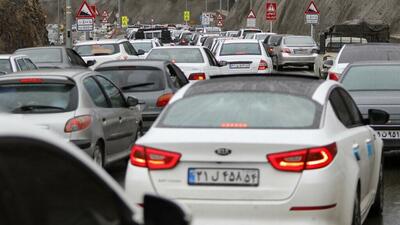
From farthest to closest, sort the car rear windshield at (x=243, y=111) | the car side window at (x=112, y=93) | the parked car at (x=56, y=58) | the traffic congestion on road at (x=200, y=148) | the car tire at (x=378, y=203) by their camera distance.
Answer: the parked car at (x=56, y=58) < the car side window at (x=112, y=93) < the car tire at (x=378, y=203) < the car rear windshield at (x=243, y=111) < the traffic congestion on road at (x=200, y=148)

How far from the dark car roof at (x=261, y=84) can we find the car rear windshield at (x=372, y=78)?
505cm

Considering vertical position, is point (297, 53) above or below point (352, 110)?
below

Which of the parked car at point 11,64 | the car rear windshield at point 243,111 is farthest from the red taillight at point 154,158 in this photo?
the parked car at point 11,64

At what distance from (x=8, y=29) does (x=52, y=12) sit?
143m

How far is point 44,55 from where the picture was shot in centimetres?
2325

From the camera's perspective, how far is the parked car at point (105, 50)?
25.9 m

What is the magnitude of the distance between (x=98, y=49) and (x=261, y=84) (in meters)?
20.1

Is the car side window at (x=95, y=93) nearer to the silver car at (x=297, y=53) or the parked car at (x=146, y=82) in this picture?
the parked car at (x=146, y=82)

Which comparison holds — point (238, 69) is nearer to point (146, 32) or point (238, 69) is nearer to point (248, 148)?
point (248, 148)

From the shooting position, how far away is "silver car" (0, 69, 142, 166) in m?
9.80

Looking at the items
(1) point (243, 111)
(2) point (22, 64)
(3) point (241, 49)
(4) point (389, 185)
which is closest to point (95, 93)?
(4) point (389, 185)

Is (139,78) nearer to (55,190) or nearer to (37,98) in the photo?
(37,98)

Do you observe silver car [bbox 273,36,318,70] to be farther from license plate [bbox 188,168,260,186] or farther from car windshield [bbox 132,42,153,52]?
license plate [bbox 188,168,260,186]

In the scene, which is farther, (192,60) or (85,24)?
(85,24)
